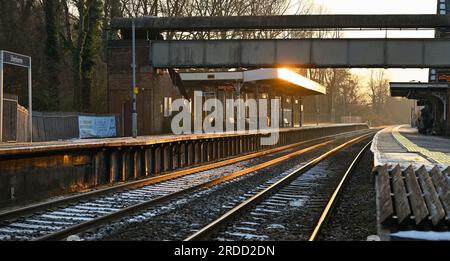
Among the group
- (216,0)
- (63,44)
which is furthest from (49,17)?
(216,0)

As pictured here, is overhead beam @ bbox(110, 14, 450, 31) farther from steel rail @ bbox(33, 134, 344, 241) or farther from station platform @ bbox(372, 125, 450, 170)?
steel rail @ bbox(33, 134, 344, 241)

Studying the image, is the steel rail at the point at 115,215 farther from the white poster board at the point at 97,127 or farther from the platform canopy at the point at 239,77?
the platform canopy at the point at 239,77

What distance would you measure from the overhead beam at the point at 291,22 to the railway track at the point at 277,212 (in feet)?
52.2

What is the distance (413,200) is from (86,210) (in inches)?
244

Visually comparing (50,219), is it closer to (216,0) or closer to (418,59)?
(418,59)

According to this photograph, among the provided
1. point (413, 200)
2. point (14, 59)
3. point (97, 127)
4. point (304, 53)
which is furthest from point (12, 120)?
point (413, 200)

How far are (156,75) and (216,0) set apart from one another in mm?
22071

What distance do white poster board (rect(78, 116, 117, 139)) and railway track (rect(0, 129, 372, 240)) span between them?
48.1 feet

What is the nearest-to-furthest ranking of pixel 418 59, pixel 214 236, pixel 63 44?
pixel 214 236
pixel 418 59
pixel 63 44

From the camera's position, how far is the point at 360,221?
10.3 m

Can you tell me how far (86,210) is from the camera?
11.1 metres

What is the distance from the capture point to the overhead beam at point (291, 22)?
31.1m

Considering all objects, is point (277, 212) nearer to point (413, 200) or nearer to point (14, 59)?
point (413, 200)

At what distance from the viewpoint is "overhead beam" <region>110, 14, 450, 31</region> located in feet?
102
